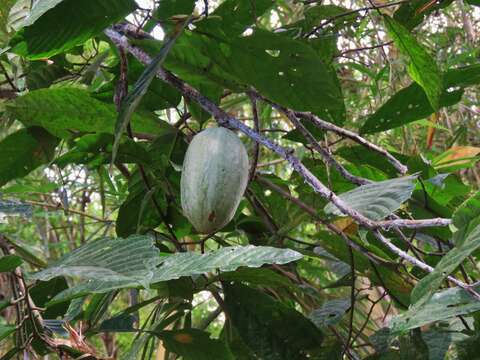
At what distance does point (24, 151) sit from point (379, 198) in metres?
0.64

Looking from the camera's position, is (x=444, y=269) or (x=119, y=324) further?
(x=119, y=324)

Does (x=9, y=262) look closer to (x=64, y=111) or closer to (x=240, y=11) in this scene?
(x=64, y=111)

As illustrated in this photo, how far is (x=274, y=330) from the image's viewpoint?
99 centimetres

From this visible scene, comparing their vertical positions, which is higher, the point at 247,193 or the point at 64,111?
the point at 64,111

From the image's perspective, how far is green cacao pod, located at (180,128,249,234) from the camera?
795mm

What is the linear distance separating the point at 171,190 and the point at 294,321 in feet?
0.97

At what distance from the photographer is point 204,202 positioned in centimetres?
80

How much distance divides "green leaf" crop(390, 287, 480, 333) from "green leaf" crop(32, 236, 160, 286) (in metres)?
0.26

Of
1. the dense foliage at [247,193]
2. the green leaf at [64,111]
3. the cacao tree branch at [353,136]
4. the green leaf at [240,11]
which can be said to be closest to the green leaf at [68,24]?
the dense foliage at [247,193]

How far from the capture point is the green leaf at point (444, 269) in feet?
1.94

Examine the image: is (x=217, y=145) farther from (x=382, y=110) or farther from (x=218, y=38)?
(x=382, y=110)

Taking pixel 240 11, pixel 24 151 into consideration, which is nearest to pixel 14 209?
pixel 24 151

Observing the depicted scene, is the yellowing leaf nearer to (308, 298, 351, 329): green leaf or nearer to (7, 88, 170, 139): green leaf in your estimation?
(308, 298, 351, 329): green leaf

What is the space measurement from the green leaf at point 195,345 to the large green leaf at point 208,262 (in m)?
0.23
